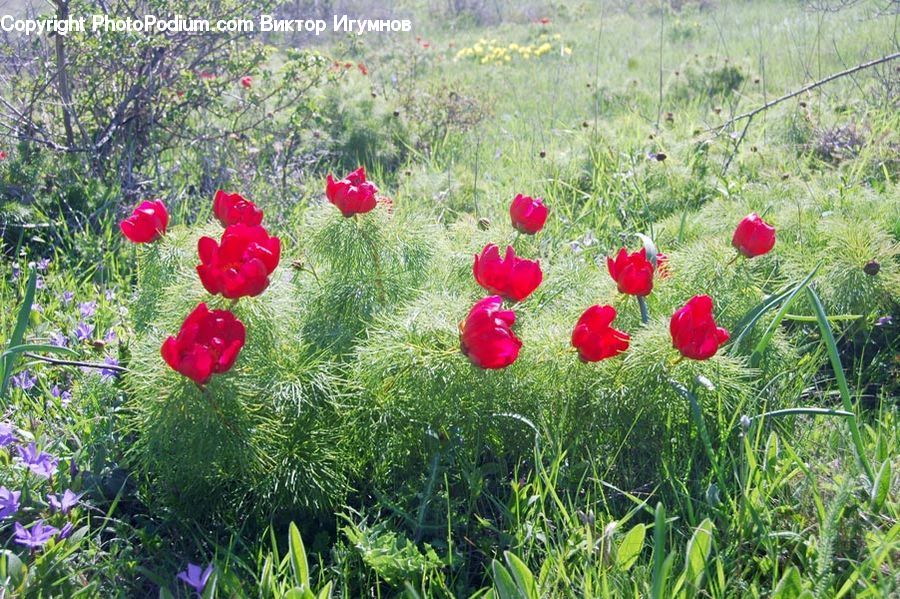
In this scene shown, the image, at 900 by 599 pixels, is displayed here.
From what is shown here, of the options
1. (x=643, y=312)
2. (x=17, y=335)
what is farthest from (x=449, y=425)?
(x=17, y=335)

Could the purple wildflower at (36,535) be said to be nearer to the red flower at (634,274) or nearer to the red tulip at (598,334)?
the red tulip at (598,334)

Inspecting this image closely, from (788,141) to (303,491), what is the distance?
332 centimetres

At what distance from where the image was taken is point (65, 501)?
4.93ft

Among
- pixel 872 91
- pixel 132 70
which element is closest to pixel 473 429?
pixel 132 70

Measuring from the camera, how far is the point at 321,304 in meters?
1.78

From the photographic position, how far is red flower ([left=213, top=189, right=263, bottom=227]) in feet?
5.47

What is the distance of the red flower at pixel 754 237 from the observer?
5.64 feet

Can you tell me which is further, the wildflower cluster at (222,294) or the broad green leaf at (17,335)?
the broad green leaf at (17,335)

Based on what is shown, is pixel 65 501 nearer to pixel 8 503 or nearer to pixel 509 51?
pixel 8 503

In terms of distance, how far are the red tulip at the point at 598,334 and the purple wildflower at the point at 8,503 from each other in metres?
1.09

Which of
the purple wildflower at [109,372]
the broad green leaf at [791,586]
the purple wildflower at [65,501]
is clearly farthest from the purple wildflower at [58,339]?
the broad green leaf at [791,586]

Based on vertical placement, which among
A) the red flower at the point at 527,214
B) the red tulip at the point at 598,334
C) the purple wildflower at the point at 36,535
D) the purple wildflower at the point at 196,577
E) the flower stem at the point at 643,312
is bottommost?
the purple wildflower at the point at 196,577

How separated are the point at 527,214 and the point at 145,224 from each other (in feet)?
2.80

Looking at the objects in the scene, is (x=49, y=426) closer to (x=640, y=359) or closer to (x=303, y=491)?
(x=303, y=491)
